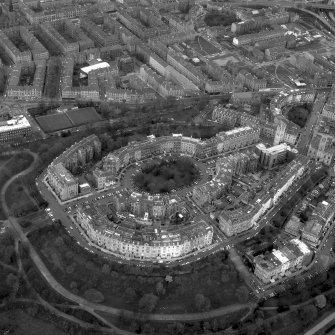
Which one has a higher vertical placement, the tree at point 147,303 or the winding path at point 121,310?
the tree at point 147,303

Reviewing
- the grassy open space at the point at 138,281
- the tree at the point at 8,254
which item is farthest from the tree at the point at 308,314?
the tree at the point at 8,254

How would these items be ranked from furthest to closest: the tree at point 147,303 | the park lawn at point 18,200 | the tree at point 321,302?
the park lawn at point 18,200 < the tree at point 321,302 < the tree at point 147,303

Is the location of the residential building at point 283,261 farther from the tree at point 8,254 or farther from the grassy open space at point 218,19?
the grassy open space at point 218,19

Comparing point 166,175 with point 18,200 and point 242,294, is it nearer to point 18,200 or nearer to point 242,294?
point 18,200

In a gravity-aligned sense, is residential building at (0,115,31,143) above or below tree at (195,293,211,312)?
below

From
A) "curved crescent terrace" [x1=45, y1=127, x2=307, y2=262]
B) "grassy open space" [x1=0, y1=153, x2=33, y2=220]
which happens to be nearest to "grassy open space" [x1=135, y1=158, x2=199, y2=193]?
"curved crescent terrace" [x1=45, y1=127, x2=307, y2=262]

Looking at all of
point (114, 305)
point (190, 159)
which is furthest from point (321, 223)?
point (114, 305)

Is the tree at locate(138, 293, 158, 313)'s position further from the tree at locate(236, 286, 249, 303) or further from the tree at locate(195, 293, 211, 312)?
the tree at locate(236, 286, 249, 303)
